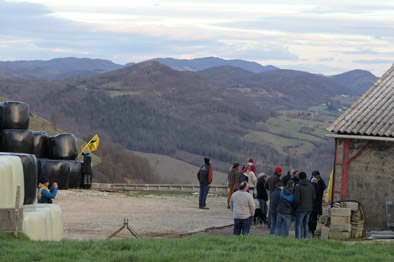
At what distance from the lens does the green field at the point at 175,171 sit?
121m

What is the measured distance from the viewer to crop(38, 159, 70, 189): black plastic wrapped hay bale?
1086 inches

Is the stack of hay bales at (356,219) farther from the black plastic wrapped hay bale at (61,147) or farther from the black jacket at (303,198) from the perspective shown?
the black plastic wrapped hay bale at (61,147)

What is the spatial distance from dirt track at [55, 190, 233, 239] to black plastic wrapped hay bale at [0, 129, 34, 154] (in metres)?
2.29

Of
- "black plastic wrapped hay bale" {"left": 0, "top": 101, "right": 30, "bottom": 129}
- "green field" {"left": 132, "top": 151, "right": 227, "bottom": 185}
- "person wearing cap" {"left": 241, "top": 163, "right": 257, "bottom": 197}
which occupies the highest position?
"black plastic wrapped hay bale" {"left": 0, "top": 101, "right": 30, "bottom": 129}

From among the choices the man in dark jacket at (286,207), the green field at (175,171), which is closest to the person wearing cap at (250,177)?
the man in dark jacket at (286,207)

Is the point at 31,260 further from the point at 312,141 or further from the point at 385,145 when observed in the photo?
the point at 312,141

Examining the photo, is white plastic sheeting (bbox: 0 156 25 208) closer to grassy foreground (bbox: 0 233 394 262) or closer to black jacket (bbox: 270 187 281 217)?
grassy foreground (bbox: 0 233 394 262)

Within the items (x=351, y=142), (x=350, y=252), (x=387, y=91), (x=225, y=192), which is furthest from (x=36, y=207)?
(x=225, y=192)

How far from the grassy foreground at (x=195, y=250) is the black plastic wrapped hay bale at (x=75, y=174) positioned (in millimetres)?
17360

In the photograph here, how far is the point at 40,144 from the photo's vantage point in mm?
28844

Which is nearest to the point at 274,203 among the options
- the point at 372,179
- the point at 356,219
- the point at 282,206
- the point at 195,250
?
the point at 282,206

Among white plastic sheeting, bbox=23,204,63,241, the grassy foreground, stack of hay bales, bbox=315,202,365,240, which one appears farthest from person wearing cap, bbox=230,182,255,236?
white plastic sheeting, bbox=23,204,63,241

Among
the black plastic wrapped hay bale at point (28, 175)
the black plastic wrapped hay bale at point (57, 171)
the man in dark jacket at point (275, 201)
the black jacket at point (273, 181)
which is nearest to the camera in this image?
the black plastic wrapped hay bale at point (28, 175)

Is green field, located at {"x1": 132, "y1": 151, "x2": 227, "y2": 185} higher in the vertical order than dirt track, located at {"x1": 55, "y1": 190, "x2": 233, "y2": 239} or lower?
lower
